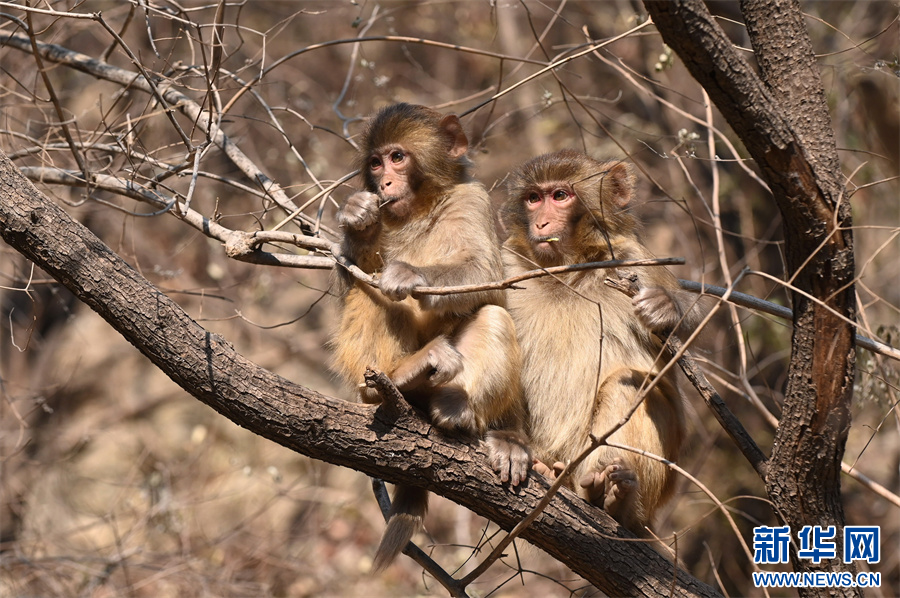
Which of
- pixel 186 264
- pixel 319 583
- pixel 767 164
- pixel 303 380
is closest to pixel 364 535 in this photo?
pixel 319 583

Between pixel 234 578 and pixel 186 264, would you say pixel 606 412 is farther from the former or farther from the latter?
pixel 186 264

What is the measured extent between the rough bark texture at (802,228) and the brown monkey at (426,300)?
1224 millimetres

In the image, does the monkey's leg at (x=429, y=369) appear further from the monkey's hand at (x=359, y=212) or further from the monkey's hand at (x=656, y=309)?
the monkey's hand at (x=656, y=309)

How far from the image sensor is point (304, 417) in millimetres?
3625

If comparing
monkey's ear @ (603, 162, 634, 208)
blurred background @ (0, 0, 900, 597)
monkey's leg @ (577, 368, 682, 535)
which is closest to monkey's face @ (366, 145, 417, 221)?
monkey's ear @ (603, 162, 634, 208)

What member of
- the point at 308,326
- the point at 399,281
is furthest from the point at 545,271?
the point at 308,326

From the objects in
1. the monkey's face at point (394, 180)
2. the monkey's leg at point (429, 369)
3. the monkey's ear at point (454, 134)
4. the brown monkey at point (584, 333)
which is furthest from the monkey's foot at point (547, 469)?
the monkey's ear at point (454, 134)

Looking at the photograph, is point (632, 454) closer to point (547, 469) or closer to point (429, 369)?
point (547, 469)

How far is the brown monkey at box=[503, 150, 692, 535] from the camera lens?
4.49 meters

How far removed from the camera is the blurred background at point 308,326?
7.80 meters

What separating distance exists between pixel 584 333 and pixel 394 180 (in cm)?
133

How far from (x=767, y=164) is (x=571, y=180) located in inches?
68.5

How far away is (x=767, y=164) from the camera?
3209 millimetres

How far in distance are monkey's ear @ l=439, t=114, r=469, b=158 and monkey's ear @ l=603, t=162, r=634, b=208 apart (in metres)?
0.85
